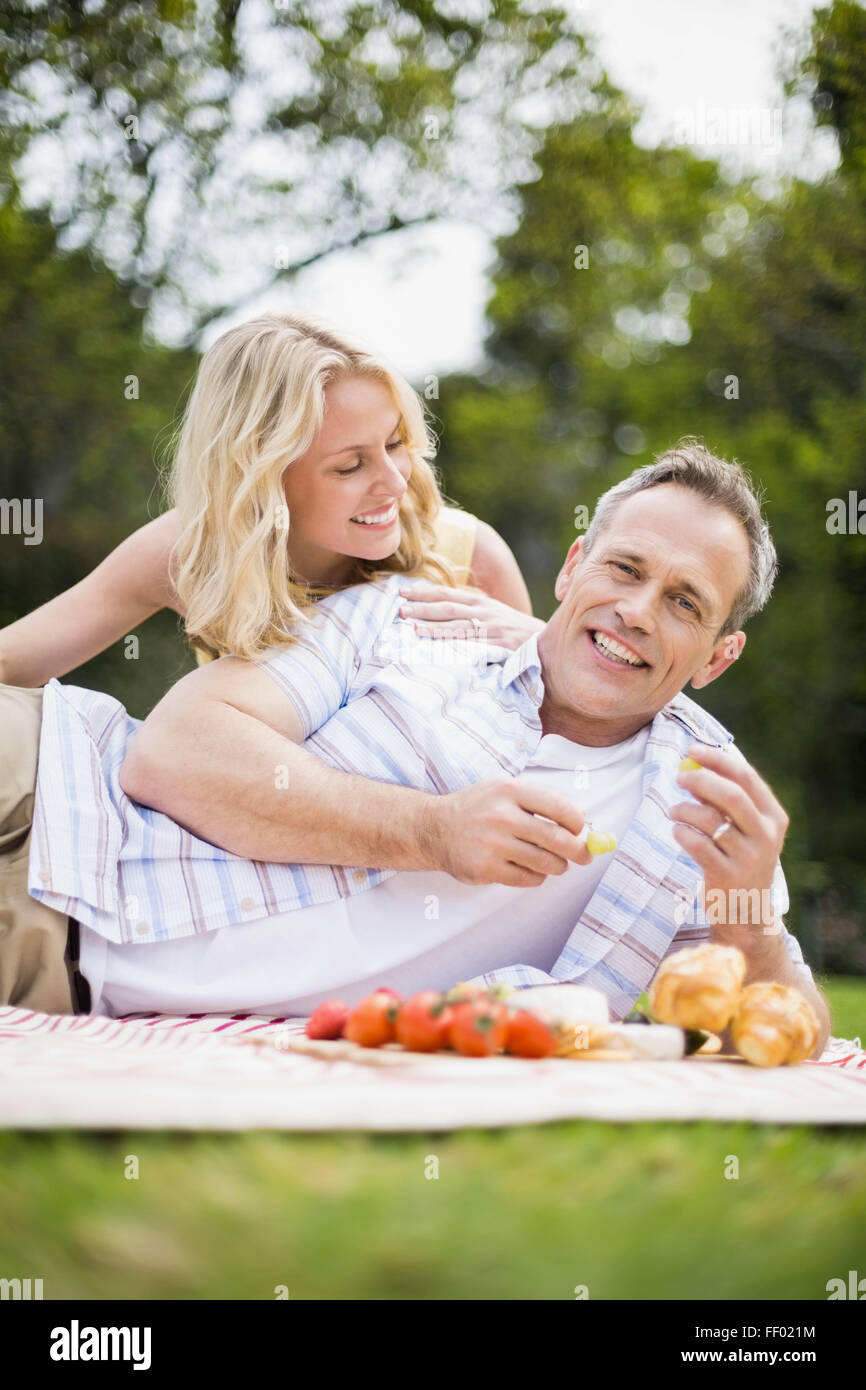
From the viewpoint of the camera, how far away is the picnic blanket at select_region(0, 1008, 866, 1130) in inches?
73.1

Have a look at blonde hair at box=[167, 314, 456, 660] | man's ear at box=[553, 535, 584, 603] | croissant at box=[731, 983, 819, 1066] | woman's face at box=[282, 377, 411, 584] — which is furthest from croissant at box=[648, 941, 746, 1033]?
woman's face at box=[282, 377, 411, 584]

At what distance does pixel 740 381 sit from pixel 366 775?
13.1 m

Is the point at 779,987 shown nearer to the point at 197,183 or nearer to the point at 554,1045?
the point at 554,1045

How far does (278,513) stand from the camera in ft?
10.2

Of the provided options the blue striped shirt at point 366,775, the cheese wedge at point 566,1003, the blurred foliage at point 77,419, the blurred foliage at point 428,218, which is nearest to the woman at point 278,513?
the blue striped shirt at point 366,775

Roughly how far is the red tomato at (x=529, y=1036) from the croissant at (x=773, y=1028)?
0.38 m

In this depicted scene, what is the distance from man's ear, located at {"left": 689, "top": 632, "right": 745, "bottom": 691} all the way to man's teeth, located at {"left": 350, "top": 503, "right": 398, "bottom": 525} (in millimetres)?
820

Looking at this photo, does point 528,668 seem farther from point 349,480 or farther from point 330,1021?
point 330,1021

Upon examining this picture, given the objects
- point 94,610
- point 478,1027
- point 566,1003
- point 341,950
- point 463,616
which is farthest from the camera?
point 94,610

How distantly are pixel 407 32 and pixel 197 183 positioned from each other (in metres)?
2.45

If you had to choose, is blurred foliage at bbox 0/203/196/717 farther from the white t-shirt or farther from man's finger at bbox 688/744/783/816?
man's finger at bbox 688/744/783/816

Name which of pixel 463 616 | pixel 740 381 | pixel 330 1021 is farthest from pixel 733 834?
pixel 740 381

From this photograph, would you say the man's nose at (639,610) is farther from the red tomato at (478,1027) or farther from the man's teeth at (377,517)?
the red tomato at (478,1027)
